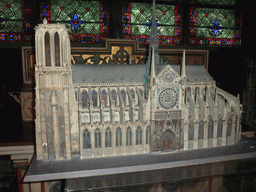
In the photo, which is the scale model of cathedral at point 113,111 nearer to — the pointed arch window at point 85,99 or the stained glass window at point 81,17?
the pointed arch window at point 85,99

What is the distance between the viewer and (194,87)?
658 inches

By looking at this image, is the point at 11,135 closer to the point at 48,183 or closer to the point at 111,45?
the point at 48,183

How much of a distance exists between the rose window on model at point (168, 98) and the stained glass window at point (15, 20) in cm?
1536

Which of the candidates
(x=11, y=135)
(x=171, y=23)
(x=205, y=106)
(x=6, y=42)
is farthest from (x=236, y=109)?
(x=6, y=42)

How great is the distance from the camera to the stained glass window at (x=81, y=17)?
21.6 meters

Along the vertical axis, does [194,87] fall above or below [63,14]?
below

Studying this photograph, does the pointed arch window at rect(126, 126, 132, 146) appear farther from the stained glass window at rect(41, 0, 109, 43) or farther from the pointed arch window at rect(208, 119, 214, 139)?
the stained glass window at rect(41, 0, 109, 43)

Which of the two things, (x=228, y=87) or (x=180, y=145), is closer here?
(x=180, y=145)

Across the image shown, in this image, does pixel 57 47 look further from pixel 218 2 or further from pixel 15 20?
pixel 218 2

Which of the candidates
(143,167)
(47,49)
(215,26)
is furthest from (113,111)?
(215,26)

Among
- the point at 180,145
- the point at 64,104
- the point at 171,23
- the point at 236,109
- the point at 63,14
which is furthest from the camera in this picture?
the point at 171,23

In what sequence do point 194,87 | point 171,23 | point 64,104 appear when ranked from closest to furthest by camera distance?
point 64,104 → point 194,87 → point 171,23

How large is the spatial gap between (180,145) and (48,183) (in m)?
9.60

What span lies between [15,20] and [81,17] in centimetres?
636
